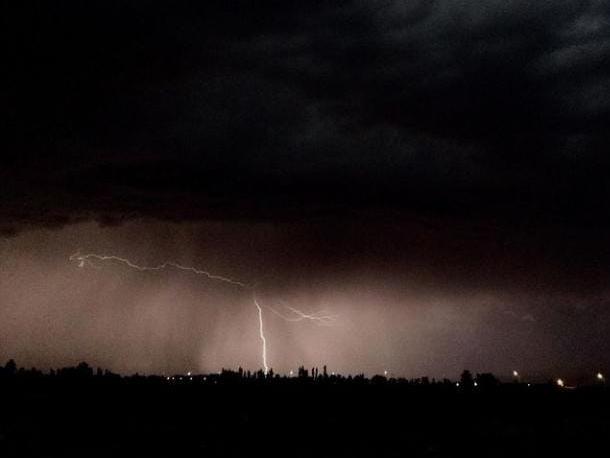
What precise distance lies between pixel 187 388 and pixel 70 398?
15375 mm

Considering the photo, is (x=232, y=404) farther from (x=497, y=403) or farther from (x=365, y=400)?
(x=497, y=403)

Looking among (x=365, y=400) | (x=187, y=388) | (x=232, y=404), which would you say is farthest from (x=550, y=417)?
(x=187, y=388)

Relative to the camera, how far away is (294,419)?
155ft

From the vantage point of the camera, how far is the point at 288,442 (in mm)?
35156

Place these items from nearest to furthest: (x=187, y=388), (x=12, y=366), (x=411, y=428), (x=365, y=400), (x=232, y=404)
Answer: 1. (x=411, y=428)
2. (x=232, y=404)
3. (x=365, y=400)
4. (x=187, y=388)
5. (x=12, y=366)

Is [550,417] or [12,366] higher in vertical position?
[12,366]

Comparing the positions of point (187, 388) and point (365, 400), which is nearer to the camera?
point (365, 400)

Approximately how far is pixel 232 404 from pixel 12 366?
4184 centimetres

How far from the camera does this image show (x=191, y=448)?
3145 cm

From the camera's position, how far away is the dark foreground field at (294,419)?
31641 millimetres

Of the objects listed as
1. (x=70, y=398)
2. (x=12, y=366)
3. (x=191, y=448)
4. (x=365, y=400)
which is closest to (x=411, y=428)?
(x=191, y=448)

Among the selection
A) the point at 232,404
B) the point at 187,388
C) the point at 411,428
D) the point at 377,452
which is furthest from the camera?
the point at 187,388

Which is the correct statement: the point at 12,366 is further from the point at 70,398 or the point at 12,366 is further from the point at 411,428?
the point at 411,428

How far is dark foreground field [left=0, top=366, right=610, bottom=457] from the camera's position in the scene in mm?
31641
